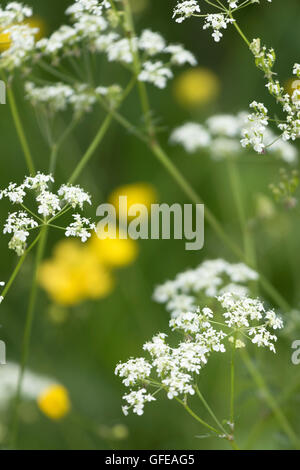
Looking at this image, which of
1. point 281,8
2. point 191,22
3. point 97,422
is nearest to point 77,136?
point 191,22

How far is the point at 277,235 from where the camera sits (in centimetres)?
253

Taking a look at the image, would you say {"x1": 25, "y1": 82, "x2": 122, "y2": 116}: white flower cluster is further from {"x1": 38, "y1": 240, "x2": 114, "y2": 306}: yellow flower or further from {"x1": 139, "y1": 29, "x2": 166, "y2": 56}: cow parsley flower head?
{"x1": 38, "y1": 240, "x2": 114, "y2": 306}: yellow flower

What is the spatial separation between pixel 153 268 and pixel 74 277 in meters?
0.48

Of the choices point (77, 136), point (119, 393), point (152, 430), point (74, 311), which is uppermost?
point (77, 136)

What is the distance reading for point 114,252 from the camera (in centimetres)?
277

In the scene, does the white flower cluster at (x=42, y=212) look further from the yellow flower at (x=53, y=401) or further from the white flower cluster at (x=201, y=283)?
the yellow flower at (x=53, y=401)

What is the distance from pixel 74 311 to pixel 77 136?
3.78 feet

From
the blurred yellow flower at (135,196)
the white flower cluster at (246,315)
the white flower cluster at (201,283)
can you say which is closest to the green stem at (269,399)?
the white flower cluster at (201,283)

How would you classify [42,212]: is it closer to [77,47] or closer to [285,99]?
[285,99]

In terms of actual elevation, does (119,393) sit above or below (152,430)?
above

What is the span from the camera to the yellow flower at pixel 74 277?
2682 mm

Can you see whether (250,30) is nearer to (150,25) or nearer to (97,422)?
(150,25)

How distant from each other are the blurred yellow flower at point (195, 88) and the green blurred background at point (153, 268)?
0.07m

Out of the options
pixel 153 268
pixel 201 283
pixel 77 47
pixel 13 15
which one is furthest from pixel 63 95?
pixel 153 268
